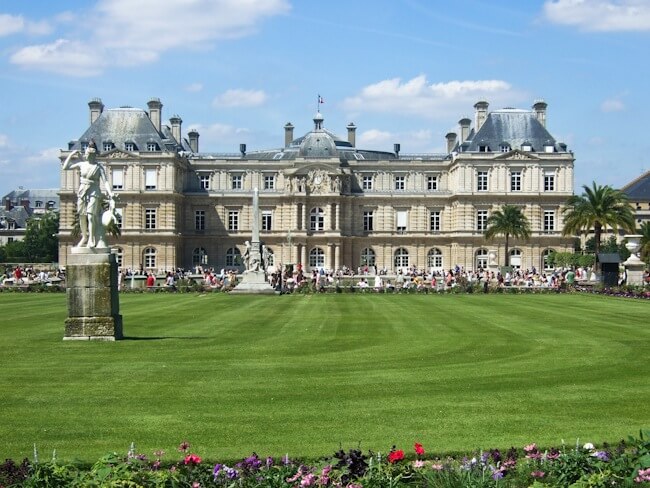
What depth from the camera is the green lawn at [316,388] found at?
12.2m

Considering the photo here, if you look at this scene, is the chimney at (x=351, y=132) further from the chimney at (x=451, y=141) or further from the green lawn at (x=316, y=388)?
the green lawn at (x=316, y=388)

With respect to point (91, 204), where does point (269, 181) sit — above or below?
above

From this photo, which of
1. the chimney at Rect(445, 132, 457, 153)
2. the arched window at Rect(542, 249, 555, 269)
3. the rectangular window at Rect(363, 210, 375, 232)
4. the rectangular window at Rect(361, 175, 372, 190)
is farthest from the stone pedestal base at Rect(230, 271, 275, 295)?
the chimney at Rect(445, 132, 457, 153)

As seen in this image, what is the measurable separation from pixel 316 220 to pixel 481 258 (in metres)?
18.3

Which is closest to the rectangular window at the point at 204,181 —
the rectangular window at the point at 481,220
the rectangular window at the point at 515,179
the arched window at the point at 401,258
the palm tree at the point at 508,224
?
the arched window at the point at 401,258

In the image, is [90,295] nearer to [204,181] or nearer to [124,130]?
[124,130]

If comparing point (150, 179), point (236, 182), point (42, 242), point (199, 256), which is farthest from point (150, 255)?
point (42, 242)

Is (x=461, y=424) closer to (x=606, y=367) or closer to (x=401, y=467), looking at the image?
(x=401, y=467)

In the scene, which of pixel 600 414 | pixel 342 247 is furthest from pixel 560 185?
pixel 600 414

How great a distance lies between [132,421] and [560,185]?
89371 mm

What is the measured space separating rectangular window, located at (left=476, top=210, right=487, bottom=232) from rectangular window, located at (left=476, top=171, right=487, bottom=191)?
101 inches

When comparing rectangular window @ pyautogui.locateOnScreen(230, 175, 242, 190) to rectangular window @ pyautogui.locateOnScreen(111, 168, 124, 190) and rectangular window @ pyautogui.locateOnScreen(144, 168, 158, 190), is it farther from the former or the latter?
rectangular window @ pyautogui.locateOnScreen(111, 168, 124, 190)

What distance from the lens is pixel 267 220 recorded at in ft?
334

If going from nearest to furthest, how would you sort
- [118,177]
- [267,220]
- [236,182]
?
[118,177], [267,220], [236,182]
